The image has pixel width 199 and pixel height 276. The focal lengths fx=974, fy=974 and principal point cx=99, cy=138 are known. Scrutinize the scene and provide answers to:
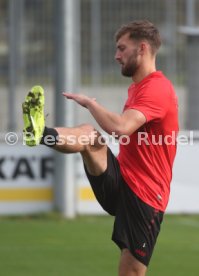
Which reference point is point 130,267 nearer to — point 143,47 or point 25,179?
point 143,47

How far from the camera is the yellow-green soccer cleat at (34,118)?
5.91m

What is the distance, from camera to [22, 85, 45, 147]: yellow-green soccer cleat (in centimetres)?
591

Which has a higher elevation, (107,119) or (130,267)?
(107,119)

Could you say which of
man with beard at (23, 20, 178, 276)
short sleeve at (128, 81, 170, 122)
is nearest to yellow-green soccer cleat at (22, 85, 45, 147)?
man with beard at (23, 20, 178, 276)

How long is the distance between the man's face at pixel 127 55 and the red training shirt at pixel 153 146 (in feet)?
0.36

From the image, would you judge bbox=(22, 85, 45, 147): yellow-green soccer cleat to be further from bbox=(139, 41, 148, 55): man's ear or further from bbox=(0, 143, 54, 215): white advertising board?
bbox=(0, 143, 54, 215): white advertising board

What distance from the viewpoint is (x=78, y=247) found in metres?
10.1

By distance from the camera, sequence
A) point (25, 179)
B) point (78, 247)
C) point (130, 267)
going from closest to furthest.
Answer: point (130, 267) < point (78, 247) < point (25, 179)

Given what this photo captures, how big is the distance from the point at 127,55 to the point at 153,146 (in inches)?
24.5

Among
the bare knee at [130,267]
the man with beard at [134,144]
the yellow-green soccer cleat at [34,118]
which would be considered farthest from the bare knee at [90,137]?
the bare knee at [130,267]

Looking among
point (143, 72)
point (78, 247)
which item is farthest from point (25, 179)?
point (143, 72)

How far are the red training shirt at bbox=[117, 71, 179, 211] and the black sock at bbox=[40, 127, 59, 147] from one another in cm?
54

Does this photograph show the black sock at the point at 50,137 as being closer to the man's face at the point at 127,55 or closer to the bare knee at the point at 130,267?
the man's face at the point at 127,55

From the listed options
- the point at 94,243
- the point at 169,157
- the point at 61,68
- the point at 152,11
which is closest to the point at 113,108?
the point at 152,11
